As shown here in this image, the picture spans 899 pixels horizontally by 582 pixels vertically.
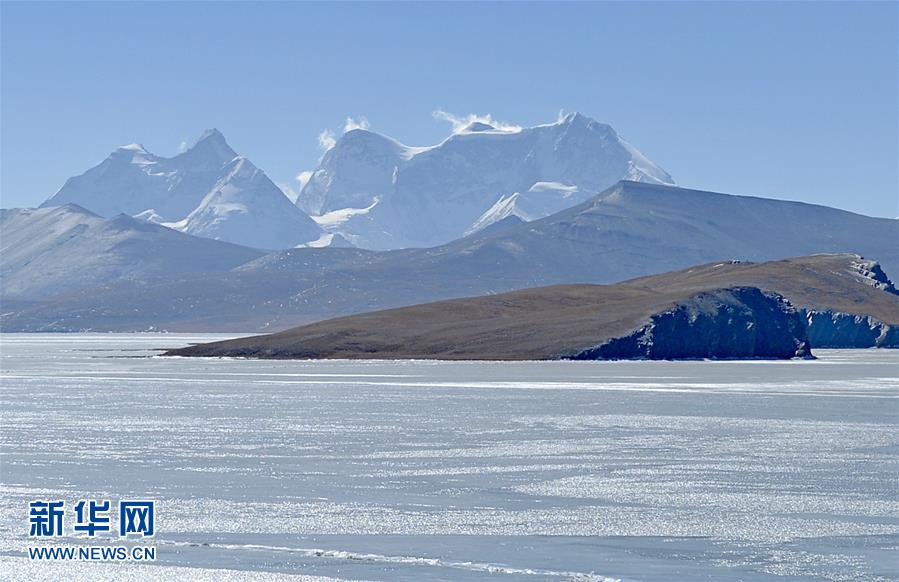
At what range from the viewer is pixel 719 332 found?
14588 centimetres

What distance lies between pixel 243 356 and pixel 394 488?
367 feet

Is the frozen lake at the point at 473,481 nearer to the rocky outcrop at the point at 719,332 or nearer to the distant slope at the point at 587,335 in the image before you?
the rocky outcrop at the point at 719,332

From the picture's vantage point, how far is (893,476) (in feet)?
134

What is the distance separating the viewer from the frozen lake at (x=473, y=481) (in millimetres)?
28922

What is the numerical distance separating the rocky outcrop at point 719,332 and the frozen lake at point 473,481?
6089 cm

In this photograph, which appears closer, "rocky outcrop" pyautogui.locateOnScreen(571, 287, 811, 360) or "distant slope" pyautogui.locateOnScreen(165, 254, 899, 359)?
"rocky outcrop" pyautogui.locateOnScreen(571, 287, 811, 360)

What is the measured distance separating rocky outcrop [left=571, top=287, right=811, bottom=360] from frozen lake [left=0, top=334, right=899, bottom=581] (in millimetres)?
60894

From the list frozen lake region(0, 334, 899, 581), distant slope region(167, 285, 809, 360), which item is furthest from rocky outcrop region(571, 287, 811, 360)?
frozen lake region(0, 334, 899, 581)

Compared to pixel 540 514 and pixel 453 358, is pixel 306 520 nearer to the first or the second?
pixel 540 514

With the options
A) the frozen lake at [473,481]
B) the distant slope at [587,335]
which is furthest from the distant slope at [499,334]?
the frozen lake at [473,481]

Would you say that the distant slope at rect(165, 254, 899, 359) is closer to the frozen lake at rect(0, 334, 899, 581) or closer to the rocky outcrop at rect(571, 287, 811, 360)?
the rocky outcrop at rect(571, 287, 811, 360)

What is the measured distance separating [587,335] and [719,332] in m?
15.4

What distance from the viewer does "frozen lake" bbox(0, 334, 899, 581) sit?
2892cm

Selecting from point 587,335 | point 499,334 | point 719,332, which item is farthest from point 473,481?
point 499,334
